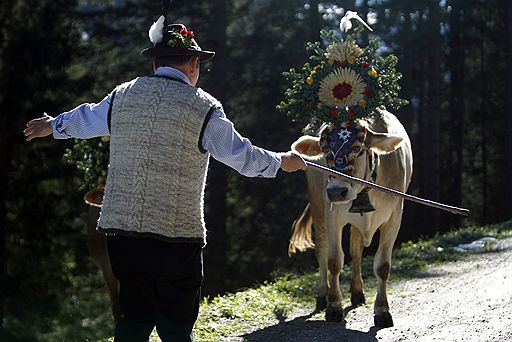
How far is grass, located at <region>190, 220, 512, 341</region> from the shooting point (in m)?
8.98

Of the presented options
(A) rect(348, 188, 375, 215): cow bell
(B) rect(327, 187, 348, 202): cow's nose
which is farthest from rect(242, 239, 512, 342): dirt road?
(B) rect(327, 187, 348, 202): cow's nose

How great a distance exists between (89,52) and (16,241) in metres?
5.40

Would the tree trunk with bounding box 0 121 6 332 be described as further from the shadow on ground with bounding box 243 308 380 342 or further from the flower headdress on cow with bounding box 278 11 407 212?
the flower headdress on cow with bounding box 278 11 407 212

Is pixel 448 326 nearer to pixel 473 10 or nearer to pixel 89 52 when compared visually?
pixel 89 52

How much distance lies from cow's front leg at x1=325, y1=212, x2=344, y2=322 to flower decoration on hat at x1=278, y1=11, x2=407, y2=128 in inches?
42.6

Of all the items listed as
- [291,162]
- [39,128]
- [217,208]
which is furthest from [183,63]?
[217,208]

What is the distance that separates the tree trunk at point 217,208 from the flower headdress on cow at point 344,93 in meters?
13.2

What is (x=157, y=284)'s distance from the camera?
5426mm

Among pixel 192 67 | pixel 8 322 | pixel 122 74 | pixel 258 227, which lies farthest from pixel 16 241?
pixel 192 67

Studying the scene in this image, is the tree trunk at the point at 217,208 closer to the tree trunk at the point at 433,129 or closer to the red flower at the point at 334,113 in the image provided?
the tree trunk at the point at 433,129

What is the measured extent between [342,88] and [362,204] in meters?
1.05

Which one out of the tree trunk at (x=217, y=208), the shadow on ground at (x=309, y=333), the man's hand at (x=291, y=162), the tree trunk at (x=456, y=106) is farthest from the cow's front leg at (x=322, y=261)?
the tree trunk at (x=456, y=106)

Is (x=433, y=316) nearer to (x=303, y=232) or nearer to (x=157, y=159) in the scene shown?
(x=303, y=232)

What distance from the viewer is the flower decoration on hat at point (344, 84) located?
8281 mm
